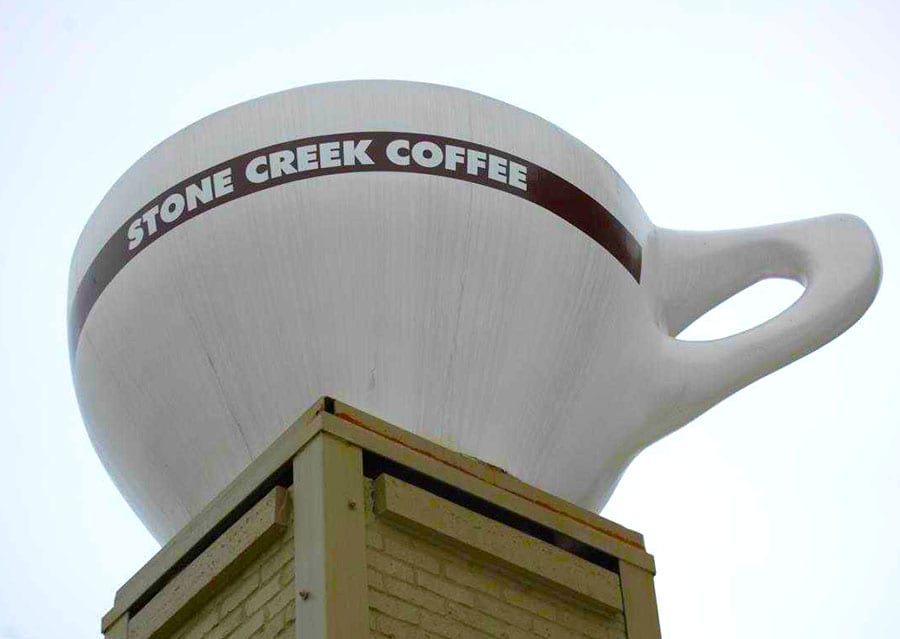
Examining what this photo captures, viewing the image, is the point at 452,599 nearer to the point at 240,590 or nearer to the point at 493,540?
the point at 493,540

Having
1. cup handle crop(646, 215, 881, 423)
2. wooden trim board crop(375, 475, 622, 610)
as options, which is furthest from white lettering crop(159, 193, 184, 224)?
cup handle crop(646, 215, 881, 423)

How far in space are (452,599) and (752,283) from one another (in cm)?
350

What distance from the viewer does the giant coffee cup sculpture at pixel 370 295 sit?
29.9ft

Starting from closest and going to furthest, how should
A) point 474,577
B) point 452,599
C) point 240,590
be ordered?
point 452,599 → point 240,590 → point 474,577

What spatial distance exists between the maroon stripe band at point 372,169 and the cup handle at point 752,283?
0.70 meters

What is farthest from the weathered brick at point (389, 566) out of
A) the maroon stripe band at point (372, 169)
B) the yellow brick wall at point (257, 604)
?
the maroon stripe band at point (372, 169)

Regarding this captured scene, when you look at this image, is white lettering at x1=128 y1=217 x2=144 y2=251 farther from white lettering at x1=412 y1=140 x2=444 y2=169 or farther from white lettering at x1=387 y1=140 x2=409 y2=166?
white lettering at x1=412 y1=140 x2=444 y2=169

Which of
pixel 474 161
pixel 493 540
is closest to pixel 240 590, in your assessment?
pixel 493 540

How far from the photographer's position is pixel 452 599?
8102mm

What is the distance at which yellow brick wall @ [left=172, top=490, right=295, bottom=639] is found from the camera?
7.77 m

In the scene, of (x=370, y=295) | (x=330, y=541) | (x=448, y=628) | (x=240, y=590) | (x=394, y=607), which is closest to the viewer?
(x=330, y=541)

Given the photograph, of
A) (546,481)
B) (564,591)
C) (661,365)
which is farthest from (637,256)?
(564,591)

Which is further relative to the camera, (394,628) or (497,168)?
(497,168)

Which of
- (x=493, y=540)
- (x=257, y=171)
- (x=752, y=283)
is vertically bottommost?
(x=493, y=540)
